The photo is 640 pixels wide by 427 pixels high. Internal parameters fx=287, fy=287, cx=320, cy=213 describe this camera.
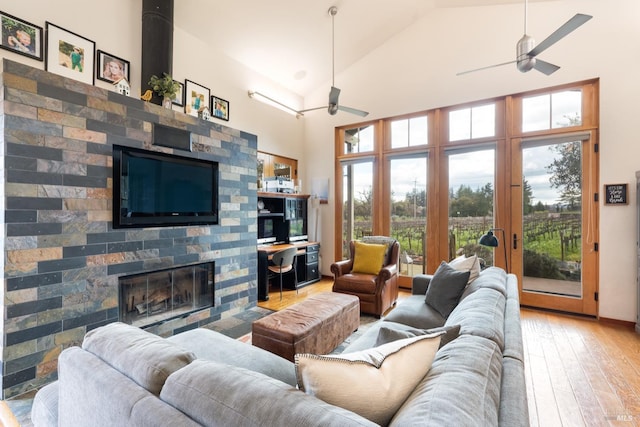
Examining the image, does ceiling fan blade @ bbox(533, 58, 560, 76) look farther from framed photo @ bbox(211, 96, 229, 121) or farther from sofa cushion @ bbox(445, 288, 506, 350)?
framed photo @ bbox(211, 96, 229, 121)

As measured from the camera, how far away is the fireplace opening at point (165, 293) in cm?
278

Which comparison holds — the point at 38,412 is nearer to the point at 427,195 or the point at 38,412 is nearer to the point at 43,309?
the point at 43,309

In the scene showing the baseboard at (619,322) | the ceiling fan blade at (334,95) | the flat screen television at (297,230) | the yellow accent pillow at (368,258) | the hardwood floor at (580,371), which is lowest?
the hardwood floor at (580,371)

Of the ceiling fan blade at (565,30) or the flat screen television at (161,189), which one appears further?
the flat screen television at (161,189)

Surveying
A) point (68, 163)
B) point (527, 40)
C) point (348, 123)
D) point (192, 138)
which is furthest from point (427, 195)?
point (68, 163)

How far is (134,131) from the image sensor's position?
2732 mm

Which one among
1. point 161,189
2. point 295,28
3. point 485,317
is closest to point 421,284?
point 485,317

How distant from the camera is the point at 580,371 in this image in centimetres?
247

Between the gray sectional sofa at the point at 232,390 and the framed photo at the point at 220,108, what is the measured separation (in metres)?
3.60

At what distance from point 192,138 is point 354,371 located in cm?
313

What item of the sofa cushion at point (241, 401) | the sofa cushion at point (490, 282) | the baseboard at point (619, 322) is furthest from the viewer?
the baseboard at point (619, 322)

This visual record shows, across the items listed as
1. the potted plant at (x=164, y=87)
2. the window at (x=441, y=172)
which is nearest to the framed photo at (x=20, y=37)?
the potted plant at (x=164, y=87)

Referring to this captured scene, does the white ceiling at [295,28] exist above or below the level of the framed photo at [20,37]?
above

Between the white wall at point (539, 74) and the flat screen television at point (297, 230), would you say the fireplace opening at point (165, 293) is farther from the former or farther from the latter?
the white wall at point (539, 74)
